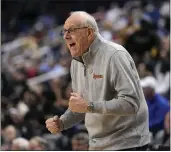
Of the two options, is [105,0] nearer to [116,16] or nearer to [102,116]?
[116,16]

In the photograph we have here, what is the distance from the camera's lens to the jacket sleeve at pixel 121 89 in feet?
8.56

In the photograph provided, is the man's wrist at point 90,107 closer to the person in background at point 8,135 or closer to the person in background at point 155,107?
the person in background at point 155,107

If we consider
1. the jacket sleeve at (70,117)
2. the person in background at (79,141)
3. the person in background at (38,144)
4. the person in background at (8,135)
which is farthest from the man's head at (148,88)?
the jacket sleeve at (70,117)

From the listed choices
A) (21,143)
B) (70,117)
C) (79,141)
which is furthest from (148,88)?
(70,117)

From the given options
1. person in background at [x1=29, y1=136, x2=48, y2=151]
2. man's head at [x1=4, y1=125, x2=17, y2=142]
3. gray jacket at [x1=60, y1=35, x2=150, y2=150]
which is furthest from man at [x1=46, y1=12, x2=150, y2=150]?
man's head at [x1=4, y1=125, x2=17, y2=142]

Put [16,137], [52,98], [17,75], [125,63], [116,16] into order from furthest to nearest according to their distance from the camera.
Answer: [116,16] → [17,75] → [52,98] → [16,137] → [125,63]

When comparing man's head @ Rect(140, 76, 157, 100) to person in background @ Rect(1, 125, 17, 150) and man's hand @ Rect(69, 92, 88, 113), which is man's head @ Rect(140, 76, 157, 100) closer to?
person in background @ Rect(1, 125, 17, 150)

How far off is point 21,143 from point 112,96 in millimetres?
2598

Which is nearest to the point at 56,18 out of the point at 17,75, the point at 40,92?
the point at 17,75

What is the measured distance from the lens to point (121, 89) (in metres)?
2.63

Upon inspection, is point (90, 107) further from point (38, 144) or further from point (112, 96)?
point (38, 144)

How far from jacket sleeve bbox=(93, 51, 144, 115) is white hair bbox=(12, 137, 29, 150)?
2.52 metres

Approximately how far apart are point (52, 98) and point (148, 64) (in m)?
1.23

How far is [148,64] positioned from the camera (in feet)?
23.0
